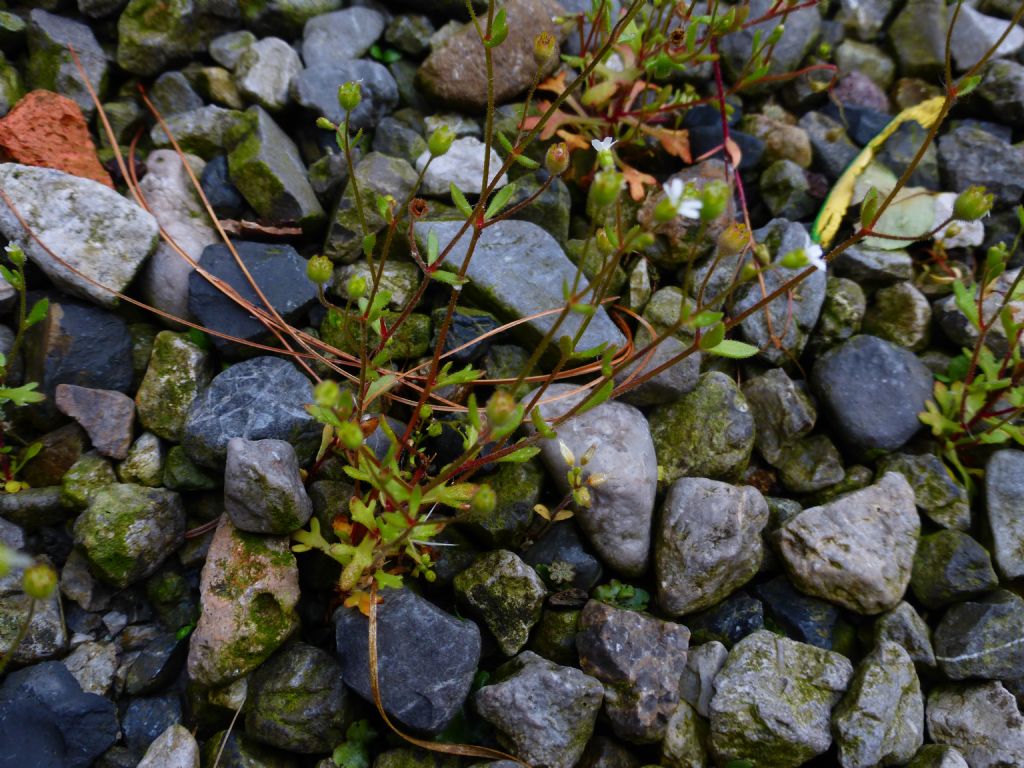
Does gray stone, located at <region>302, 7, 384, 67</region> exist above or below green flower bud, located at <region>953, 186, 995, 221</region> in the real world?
below

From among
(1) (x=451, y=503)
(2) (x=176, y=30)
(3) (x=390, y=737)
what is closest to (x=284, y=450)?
(1) (x=451, y=503)

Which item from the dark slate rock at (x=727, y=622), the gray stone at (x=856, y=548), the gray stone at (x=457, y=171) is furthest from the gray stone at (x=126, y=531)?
the gray stone at (x=856, y=548)

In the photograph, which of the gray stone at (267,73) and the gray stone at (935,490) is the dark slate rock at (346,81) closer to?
the gray stone at (267,73)

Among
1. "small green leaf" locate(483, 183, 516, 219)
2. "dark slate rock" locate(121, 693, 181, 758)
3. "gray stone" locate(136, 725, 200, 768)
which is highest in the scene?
"small green leaf" locate(483, 183, 516, 219)

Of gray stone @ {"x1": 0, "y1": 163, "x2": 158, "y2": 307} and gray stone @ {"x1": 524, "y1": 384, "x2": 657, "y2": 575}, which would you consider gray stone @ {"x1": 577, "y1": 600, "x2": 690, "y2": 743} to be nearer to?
gray stone @ {"x1": 524, "y1": 384, "x2": 657, "y2": 575}

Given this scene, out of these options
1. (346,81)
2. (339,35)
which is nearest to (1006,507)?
(346,81)

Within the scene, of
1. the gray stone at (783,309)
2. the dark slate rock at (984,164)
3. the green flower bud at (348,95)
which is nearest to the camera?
the green flower bud at (348,95)

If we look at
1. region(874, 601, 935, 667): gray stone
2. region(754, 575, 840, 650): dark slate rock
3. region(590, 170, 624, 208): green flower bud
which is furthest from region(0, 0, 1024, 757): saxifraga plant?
region(874, 601, 935, 667): gray stone

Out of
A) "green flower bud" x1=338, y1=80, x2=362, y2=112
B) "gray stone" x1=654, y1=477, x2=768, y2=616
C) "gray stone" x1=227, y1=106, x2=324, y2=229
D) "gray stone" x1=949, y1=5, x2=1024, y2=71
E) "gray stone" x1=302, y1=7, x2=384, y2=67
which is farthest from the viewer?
"gray stone" x1=949, y1=5, x2=1024, y2=71
